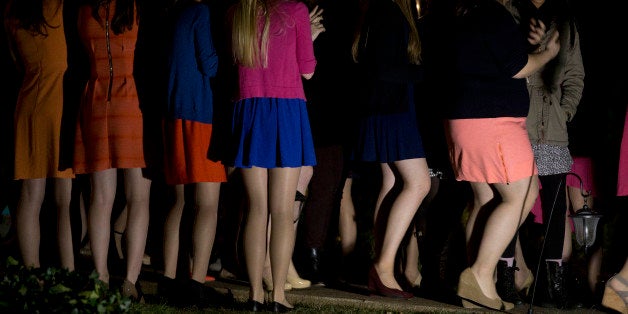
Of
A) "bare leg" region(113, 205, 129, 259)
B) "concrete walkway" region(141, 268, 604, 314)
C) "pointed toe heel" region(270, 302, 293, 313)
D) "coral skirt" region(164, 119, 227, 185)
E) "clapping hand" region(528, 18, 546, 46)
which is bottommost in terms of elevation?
"concrete walkway" region(141, 268, 604, 314)

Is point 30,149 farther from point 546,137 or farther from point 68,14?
point 546,137

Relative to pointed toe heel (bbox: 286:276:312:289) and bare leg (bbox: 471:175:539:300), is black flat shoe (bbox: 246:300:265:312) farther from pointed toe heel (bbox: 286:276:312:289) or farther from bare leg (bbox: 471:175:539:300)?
bare leg (bbox: 471:175:539:300)

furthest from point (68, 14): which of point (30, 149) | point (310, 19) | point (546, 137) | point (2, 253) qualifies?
point (546, 137)

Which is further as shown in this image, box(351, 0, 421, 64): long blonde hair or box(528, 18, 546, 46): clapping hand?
box(528, 18, 546, 46): clapping hand

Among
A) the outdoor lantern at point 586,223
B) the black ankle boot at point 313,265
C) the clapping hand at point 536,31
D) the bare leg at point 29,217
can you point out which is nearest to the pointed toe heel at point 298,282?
the black ankle boot at point 313,265

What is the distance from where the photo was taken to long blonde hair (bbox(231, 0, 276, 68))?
5781mm

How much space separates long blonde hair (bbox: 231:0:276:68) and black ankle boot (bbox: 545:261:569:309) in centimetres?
214

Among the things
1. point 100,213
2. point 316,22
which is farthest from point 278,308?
point 316,22

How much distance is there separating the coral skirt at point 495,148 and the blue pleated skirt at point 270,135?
92 cm

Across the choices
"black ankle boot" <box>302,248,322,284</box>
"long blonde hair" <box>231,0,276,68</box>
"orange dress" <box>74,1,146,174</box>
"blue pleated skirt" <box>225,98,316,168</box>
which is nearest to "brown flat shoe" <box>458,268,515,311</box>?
"blue pleated skirt" <box>225,98,316,168</box>

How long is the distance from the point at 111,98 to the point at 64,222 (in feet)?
2.98

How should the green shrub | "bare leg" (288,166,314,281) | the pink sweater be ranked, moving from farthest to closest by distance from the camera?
1. "bare leg" (288,166,314,281)
2. the pink sweater
3. the green shrub

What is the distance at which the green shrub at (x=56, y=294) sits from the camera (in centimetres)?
467

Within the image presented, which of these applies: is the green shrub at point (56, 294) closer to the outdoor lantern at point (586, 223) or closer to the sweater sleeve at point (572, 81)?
the outdoor lantern at point (586, 223)
